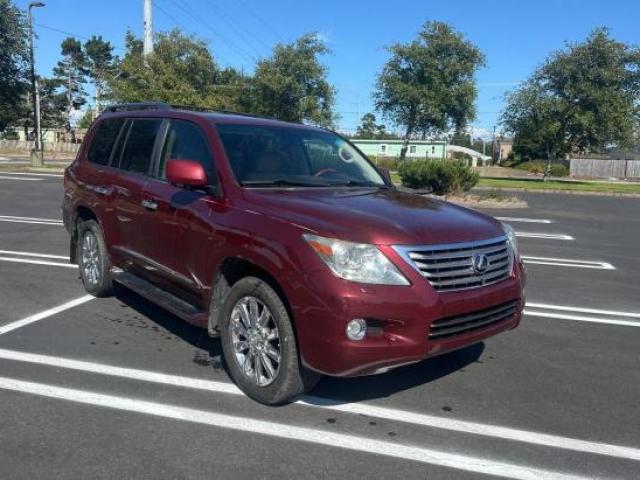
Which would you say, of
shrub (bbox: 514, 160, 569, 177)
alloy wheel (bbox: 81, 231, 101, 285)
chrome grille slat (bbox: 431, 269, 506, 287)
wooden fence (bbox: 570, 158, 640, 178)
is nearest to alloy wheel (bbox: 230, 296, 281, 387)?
chrome grille slat (bbox: 431, 269, 506, 287)

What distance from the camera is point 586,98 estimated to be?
33.7 metres

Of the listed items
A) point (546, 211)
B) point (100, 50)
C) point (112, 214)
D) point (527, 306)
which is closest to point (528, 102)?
point (546, 211)

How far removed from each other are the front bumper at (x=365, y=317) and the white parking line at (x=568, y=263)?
262 inches

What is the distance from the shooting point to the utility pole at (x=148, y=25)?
29328mm

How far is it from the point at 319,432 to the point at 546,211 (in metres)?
16.9

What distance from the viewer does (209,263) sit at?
4.41 m

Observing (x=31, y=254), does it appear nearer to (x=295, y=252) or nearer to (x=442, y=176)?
(x=295, y=252)

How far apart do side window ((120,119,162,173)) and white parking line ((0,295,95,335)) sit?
156 centimetres

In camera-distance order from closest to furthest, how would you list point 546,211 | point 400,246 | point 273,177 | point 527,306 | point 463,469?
point 463,469, point 400,246, point 273,177, point 527,306, point 546,211

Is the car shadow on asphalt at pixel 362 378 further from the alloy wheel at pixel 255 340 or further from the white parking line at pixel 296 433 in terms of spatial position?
the white parking line at pixel 296 433

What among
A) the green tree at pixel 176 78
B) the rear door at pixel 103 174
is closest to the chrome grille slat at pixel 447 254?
the rear door at pixel 103 174

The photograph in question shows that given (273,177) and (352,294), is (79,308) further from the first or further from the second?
(352,294)

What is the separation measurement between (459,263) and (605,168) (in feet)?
195

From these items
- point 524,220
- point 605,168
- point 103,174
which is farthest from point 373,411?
point 605,168
